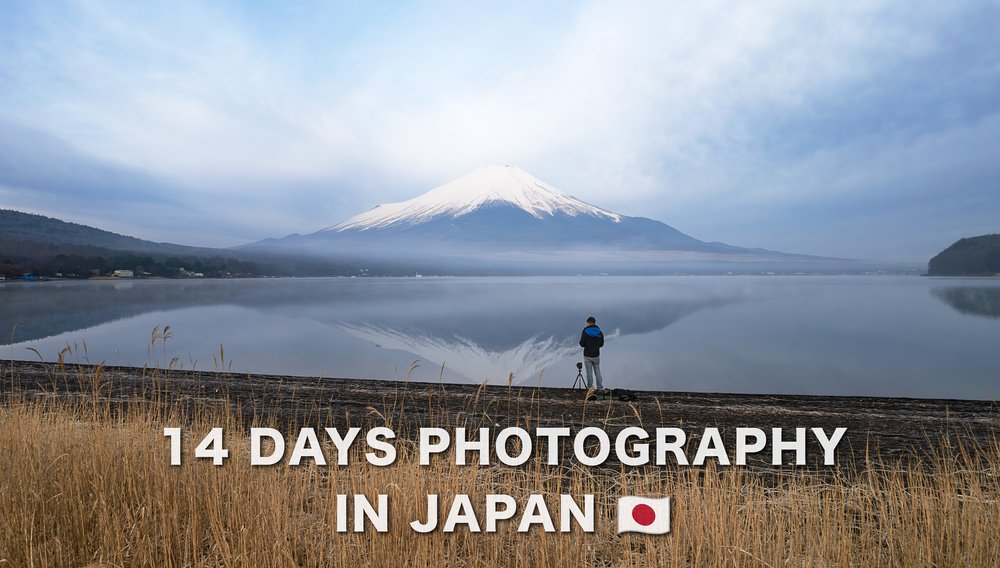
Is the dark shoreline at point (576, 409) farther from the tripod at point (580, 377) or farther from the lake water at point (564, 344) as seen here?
the lake water at point (564, 344)

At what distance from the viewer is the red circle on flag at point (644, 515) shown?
3.10m

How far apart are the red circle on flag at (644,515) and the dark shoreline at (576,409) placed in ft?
12.7

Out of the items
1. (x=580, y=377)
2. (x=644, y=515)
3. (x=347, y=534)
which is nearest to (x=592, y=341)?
(x=580, y=377)

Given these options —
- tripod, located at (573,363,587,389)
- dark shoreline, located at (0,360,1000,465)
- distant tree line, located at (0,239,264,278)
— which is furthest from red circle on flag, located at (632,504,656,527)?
distant tree line, located at (0,239,264,278)

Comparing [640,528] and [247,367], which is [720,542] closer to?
[640,528]

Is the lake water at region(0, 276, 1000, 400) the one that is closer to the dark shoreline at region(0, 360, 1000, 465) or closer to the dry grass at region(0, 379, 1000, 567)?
the dark shoreline at region(0, 360, 1000, 465)

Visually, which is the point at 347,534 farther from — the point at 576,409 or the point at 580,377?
the point at 580,377

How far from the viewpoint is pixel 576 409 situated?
977cm

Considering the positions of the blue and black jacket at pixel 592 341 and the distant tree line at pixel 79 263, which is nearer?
the blue and black jacket at pixel 592 341

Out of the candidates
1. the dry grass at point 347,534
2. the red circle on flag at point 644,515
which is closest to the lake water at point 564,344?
the dry grass at point 347,534

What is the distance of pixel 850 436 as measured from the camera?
7.97 meters

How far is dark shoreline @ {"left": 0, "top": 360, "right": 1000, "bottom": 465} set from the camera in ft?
25.7

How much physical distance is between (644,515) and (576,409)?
673 centimetres

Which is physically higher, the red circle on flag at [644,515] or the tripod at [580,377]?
the red circle on flag at [644,515]
